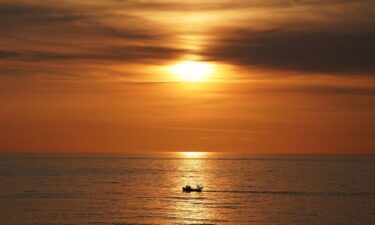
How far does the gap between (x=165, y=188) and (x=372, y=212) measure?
56840 millimetres

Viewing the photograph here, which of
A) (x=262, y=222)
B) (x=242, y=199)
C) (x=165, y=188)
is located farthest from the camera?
(x=165, y=188)

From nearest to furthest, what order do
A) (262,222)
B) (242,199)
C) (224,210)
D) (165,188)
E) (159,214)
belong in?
(262,222) < (159,214) < (224,210) < (242,199) < (165,188)

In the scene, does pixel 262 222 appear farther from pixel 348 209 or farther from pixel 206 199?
pixel 206 199

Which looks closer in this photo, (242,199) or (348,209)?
(348,209)

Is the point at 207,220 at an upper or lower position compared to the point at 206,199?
lower

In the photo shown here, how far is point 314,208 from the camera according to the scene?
308 feet

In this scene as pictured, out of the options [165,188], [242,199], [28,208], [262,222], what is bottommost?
[262,222]

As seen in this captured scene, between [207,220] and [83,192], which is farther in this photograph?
[83,192]

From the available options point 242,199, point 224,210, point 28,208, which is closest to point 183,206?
point 224,210

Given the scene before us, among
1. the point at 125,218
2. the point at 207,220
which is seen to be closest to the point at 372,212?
the point at 207,220

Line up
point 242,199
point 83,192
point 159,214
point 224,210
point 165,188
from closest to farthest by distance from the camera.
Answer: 1. point 159,214
2. point 224,210
3. point 242,199
4. point 83,192
5. point 165,188

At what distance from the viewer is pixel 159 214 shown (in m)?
84.6

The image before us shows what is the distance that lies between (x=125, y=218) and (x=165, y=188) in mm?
56548

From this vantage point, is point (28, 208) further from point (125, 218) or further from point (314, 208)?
point (314, 208)
